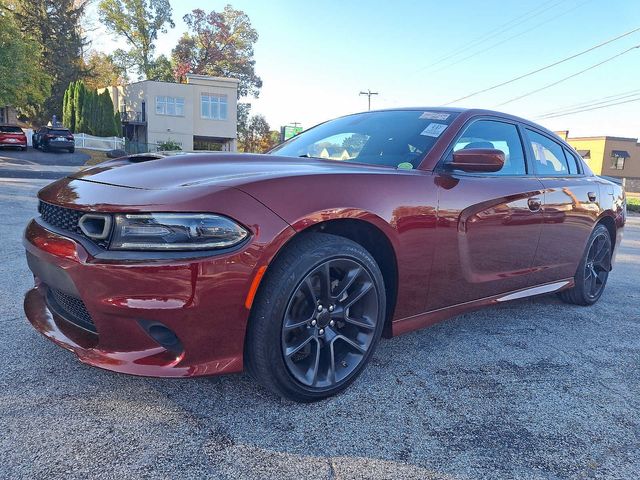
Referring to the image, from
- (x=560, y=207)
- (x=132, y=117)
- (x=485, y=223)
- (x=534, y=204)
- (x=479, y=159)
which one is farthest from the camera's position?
(x=132, y=117)

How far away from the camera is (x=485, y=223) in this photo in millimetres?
2926

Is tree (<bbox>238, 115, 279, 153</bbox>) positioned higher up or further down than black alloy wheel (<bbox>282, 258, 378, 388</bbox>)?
higher up

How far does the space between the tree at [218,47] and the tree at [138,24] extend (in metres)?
2.29

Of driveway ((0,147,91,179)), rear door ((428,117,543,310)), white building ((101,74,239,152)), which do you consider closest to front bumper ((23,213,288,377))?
rear door ((428,117,543,310))

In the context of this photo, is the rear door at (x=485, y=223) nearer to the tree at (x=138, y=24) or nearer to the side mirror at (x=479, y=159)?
the side mirror at (x=479, y=159)

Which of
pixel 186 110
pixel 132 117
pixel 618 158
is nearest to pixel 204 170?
pixel 186 110

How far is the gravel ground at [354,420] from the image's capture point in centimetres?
183

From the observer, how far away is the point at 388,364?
110 inches

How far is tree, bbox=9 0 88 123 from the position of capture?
4159cm

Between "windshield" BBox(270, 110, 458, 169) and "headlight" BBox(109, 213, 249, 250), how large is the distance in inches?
51.8

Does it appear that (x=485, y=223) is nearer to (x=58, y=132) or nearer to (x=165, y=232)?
(x=165, y=232)

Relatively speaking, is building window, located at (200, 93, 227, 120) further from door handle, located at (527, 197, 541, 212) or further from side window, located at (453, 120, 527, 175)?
door handle, located at (527, 197, 541, 212)

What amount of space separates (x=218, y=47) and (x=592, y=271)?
2000 inches

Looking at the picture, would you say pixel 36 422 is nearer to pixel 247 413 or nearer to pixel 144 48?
pixel 247 413
